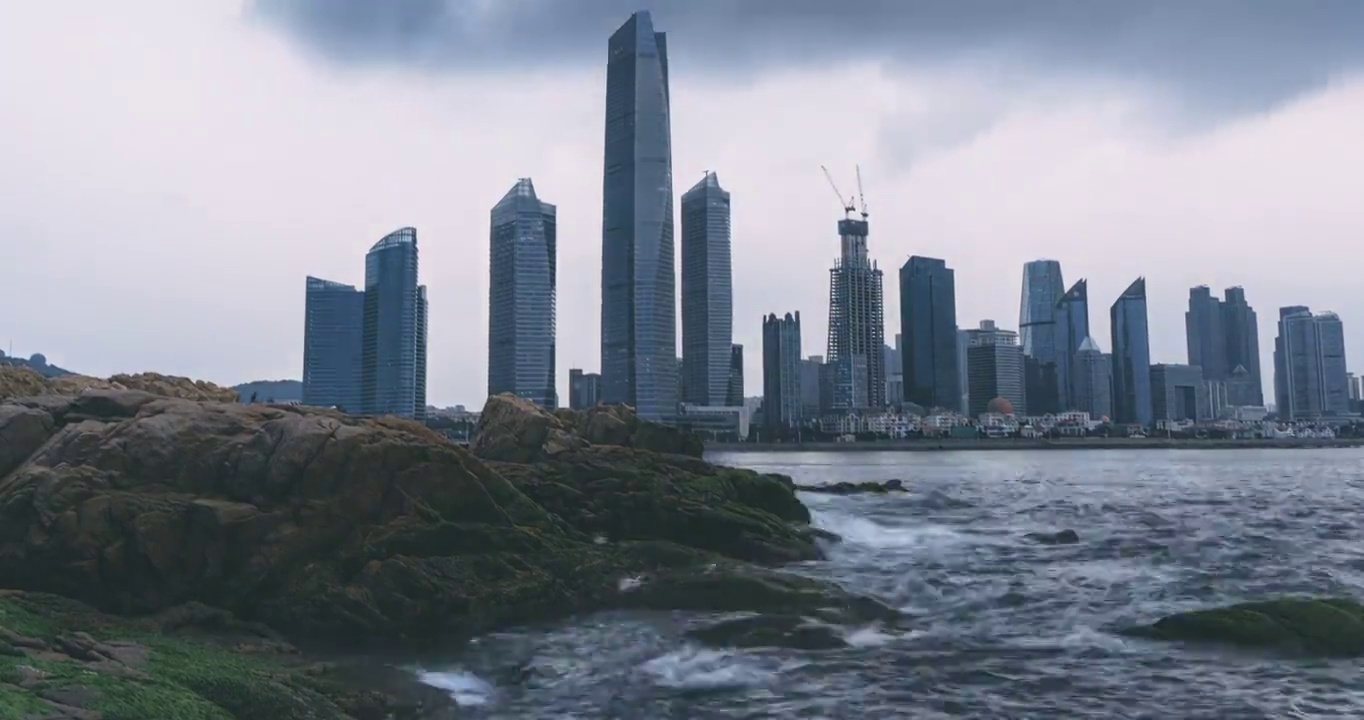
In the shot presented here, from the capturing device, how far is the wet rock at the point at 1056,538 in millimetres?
38747

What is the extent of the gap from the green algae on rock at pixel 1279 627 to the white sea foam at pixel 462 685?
566 inches

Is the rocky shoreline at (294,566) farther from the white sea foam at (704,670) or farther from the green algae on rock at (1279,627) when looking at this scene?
the white sea foam at (704,670)

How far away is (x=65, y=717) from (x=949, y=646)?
16.3 meters

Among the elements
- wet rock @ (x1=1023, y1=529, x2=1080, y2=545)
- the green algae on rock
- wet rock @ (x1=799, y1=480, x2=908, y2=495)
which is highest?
the green algae on rock

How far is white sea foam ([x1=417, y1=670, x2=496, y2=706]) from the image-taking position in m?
17.2

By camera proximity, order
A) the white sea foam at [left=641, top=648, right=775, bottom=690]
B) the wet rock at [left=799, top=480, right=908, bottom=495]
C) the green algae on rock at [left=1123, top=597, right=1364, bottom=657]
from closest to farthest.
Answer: the white sea foam at [left=641, top=648, right=775, bottom=690] < the green algae on rock at [left=1123, top=597, right=1364, bottom=657] < the wet rock at [left=799, top=480, right=908, bottom=495]

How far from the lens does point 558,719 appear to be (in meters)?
16.0

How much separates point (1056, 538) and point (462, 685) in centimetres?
2903

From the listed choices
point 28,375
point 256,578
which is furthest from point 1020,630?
point 28,375

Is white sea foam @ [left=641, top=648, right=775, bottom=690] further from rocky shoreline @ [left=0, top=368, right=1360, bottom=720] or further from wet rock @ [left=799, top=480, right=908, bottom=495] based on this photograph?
wet rock @ [left=799, top=480, right=908, bottom=495]

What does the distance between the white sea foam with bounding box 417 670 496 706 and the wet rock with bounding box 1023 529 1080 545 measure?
1076 inches

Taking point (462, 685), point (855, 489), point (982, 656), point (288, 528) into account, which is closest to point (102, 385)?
point (288, 528)

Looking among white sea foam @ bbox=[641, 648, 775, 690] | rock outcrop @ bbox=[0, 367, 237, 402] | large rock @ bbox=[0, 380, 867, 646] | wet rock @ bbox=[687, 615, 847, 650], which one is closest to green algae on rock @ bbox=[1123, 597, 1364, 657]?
wet rock @ bbox=[687, 615, 847, 650]

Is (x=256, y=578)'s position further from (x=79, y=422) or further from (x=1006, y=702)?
(x=1006, y=702)
